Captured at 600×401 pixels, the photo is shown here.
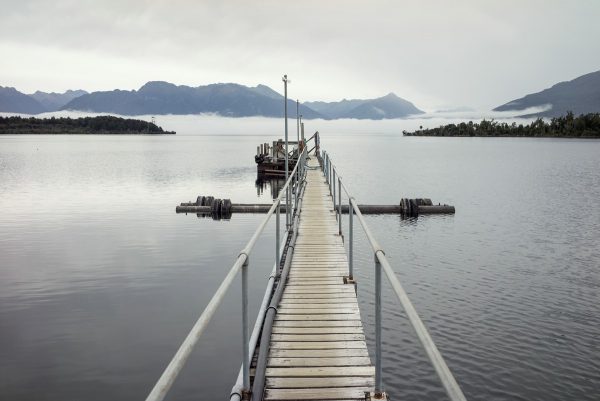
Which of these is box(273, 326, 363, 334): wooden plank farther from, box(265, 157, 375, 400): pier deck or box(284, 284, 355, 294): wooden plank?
box(284, 284, 355, 294): wooden plank

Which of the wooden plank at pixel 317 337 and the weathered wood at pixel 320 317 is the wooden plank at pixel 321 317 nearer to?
the weathered wood at pixel 320 317

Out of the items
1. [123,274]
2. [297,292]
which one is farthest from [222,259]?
[297,292]

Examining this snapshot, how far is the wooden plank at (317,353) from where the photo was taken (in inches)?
271

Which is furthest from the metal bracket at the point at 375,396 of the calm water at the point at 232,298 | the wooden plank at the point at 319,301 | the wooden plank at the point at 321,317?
the calm water at the point at 232,298

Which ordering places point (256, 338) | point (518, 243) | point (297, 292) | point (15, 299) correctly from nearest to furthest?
point (256, 338), point (297, 292), point (15, 299), point (518, 243)

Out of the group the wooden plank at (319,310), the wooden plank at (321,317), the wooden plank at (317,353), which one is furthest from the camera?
the wooden plank at (319,310)

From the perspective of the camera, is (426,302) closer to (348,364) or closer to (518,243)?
(348,364)

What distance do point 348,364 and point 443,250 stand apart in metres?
17.8

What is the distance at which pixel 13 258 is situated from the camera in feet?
74.2

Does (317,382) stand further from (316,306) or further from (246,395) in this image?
(316,306)

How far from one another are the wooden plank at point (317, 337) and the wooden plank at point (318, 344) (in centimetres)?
9

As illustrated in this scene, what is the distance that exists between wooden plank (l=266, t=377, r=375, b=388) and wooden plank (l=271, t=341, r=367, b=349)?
812 millimetres

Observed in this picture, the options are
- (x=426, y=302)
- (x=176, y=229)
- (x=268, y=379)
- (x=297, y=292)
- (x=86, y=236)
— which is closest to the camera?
(x=268, y=379)

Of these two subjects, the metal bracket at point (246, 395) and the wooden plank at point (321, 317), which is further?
the wooden plank at point (321, 317)
